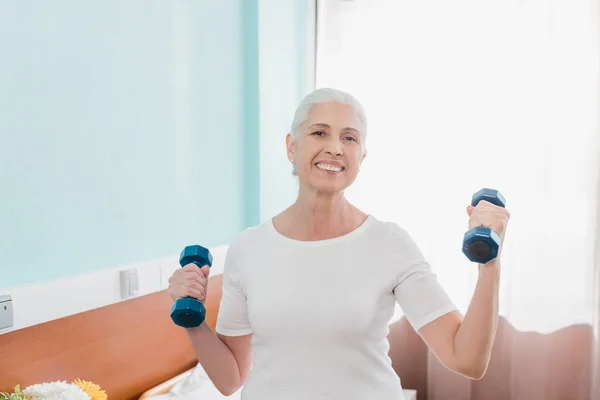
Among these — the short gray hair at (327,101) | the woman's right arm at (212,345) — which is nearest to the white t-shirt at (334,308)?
the woman's right arm at (212,345)

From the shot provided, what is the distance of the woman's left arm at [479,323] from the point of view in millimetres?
1060

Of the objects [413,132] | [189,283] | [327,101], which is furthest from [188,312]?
[413,132]

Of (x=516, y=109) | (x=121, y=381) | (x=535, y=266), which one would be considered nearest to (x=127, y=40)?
(x=121, y=381)

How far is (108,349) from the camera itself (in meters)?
1.90

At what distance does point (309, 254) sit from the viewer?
121cm

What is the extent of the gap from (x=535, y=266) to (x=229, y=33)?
5.75 feet

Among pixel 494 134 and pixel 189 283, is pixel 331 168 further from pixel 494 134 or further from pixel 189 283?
pixel 494 134

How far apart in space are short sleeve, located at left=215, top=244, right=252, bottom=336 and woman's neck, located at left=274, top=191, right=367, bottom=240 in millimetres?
118

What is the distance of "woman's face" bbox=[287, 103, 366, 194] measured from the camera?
1.25 metres

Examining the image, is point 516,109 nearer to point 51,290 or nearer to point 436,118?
point 436,118

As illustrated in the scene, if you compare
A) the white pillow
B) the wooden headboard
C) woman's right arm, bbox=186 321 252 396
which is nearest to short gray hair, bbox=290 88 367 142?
woman's right arm, bbox=186 321 252 396

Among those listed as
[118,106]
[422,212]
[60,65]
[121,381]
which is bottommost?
[121,381]

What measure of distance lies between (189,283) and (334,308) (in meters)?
0.30

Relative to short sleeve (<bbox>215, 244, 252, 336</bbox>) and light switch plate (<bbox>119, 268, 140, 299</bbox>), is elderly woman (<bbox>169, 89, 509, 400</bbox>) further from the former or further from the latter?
light switch plate (<bbox>119, 268, 140, 299</bbox>)
